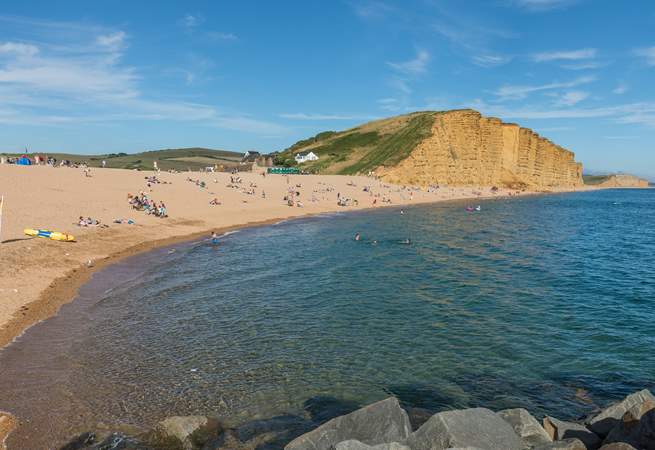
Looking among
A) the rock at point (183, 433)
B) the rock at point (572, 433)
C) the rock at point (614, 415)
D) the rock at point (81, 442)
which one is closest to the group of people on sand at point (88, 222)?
the rock at point (81, 442)

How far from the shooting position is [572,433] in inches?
335

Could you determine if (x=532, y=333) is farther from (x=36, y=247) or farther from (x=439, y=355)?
(x=36, y=247)

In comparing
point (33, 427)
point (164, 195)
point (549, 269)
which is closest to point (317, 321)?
point (33, 427)

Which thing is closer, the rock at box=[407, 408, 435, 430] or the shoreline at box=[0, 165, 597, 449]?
the rock at box=[407, 408, 435, 430]

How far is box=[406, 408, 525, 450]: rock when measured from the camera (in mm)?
7340

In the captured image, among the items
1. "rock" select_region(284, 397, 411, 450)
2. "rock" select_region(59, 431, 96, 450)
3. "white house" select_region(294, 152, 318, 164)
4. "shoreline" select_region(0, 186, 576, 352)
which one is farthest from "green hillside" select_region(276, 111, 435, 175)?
"rock" select_region(59, 431, 96, 450)

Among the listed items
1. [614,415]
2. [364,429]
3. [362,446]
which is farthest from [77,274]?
[614,415]

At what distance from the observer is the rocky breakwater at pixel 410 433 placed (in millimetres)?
7441

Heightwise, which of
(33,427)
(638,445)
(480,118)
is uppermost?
(480,118)

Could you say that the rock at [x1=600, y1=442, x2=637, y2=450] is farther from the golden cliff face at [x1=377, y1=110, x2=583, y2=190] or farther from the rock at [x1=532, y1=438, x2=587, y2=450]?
the golden cliff face at [x1=377, y1=110, x2=583, y2=190]

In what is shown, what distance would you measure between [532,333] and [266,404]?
33.6ft

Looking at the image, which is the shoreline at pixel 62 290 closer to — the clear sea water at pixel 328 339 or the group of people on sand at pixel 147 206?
the clear sea water at pixel 328 339

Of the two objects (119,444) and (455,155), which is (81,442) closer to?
(119,444)

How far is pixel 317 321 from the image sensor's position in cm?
1719
